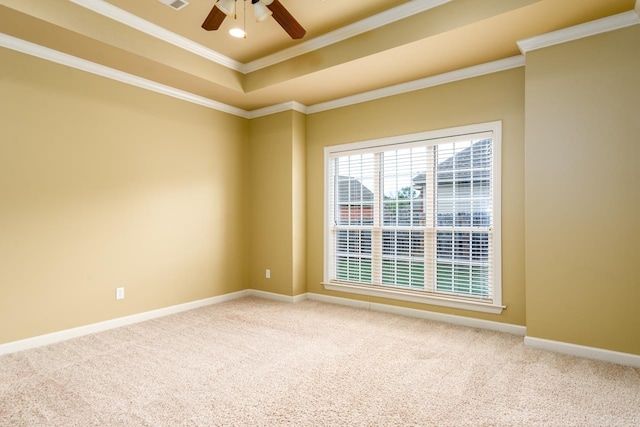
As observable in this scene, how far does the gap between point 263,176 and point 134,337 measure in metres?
2.61

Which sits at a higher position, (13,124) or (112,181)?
(13,124)

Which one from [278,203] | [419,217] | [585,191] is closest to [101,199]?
[278,203]

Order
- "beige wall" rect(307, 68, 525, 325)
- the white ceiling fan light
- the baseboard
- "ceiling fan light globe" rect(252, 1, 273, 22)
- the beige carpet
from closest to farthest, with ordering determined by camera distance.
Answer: the beige carpet
"ceiling fan light globe" rect(252, 1, 273, 22)
the white ceiling fan light
"beige wall" rect(307, 68, 525, 325)
the baseboard

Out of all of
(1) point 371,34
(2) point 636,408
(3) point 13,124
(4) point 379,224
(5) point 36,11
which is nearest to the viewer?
(2) point 636,408

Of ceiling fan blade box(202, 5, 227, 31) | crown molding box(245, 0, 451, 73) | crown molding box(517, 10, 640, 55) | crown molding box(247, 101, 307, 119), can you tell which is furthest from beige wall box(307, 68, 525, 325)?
ceiling fan blade box(202, 5, 227, 31)

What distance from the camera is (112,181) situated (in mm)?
3773

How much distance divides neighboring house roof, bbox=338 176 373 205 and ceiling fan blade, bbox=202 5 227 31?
8.16 feet

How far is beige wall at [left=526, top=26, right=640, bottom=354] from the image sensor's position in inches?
109

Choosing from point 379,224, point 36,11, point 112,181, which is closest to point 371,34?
point 379,224

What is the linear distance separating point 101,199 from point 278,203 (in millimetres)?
2116

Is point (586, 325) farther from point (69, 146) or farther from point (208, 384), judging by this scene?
point (69, 146)

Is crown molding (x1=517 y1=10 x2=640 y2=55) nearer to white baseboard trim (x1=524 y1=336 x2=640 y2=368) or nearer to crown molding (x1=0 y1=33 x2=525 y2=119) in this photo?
crown molding (x1=0 y1=33 x2=525 y2=119)

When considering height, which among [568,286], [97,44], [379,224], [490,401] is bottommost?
[490,401]

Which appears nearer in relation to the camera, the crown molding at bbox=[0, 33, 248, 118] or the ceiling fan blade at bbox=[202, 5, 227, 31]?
the ceiling fan blade at bbox=[202, 5, 227, 31]
